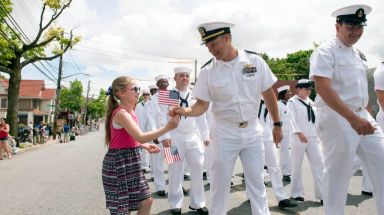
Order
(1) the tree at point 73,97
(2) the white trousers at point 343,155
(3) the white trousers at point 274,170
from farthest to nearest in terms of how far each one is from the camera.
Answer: (1) the tree at point 73,97, (3) the white trousers at point 274,170, (2) the white trousers at point 343,155

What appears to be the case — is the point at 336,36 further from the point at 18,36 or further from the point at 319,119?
the point at 18,36

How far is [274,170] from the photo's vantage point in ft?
24.2

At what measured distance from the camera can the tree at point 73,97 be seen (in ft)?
283

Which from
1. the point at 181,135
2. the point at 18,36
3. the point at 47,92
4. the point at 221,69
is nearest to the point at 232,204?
the point at 181,135

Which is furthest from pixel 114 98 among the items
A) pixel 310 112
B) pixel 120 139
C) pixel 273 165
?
pixel 310 112

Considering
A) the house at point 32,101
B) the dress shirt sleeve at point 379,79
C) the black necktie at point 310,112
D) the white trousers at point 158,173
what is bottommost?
the white trousers at point 158,173

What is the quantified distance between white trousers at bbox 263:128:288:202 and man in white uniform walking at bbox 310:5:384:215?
2533 mm

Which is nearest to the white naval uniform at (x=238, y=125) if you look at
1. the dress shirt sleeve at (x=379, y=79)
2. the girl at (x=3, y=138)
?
the dress shirt sleeve at (x=379, y=79)

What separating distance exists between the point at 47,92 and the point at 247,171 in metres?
94.7

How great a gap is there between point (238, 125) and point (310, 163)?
354cm

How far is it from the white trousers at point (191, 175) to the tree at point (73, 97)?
270 feet

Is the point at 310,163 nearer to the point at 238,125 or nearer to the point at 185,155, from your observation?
the point at 185,155

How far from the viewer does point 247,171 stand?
14.7 feet

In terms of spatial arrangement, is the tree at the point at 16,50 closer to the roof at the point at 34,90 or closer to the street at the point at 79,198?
the street at the point at 79,198
